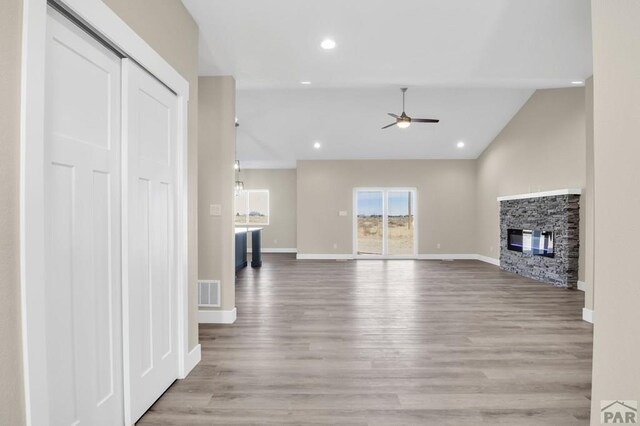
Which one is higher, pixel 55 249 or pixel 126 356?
pixel 55 249

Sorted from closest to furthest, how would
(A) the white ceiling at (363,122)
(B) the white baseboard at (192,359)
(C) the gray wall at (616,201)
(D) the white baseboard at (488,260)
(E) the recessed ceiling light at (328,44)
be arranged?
(C) the gray wall at (616,201)
(B) the white baseboard at (192,359)
(E) the recessed ceiling light at (328,44)
(A) the white ceiling at (363,122)
(D) the white baseboard at (488,260)

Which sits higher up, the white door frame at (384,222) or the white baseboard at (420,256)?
the white door frame at (384,222)

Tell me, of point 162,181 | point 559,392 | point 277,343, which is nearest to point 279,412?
point 277,343

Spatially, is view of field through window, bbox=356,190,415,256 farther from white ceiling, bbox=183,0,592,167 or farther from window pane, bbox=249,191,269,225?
white ceiling, bbox=183,0,592,167

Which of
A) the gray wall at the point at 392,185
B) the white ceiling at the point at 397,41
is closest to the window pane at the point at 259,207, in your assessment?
the gray wall at the point at 392,185

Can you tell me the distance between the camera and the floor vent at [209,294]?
4086mm

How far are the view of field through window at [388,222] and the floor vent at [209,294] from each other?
6.77m

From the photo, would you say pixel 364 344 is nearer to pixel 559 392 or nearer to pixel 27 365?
pixel 559 392

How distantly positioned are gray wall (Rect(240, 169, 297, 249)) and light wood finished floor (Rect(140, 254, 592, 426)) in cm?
646

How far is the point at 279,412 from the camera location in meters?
2.26

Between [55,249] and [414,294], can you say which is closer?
[55,249]

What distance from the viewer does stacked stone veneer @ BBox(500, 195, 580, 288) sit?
618 centimetres

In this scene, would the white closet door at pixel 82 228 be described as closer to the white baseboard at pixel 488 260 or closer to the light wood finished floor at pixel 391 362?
the light wood finished floor at pixel 391 362

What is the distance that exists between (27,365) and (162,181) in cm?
141
